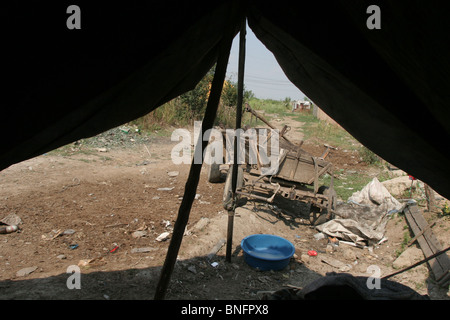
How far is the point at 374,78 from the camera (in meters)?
1.40

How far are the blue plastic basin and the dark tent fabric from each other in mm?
3007

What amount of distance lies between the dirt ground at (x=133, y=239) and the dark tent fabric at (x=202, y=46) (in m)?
2.51

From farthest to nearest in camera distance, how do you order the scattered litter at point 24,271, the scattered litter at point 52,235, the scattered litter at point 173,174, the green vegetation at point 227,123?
the green vegetation at point 227,123, the scattered litter at point 173,174, the scattered litter at point 52,235, the scattered litter at point 24,271

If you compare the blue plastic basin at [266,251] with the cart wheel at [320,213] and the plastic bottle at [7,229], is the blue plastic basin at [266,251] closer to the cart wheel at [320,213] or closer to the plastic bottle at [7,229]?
the cart wheel at [320,213]

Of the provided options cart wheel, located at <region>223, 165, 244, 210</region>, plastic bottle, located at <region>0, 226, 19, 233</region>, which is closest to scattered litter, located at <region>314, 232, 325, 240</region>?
cart wheel, located at <region>223, 165, 244, 210</region>

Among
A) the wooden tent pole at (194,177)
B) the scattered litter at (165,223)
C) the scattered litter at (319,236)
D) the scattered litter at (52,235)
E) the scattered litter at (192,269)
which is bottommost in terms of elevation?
the scattered litter at (319,236)

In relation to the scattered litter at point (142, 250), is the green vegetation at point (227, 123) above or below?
above

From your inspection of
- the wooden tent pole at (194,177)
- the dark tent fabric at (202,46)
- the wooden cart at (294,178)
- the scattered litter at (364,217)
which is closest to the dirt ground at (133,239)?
the scattered litter at (364,217)

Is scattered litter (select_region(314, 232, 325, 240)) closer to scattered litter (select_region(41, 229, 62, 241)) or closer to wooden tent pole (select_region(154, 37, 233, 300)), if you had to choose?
wooden tent pole (select_region(154, 37, 233, 300))

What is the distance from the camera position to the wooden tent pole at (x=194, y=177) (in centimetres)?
200

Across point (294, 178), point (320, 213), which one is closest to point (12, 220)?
point (294, 178)

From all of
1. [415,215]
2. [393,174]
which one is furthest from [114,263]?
[393,174]

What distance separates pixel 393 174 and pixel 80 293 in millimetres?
9952

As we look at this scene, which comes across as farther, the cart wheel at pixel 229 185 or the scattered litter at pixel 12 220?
the cart wheel at pixel 229 185
